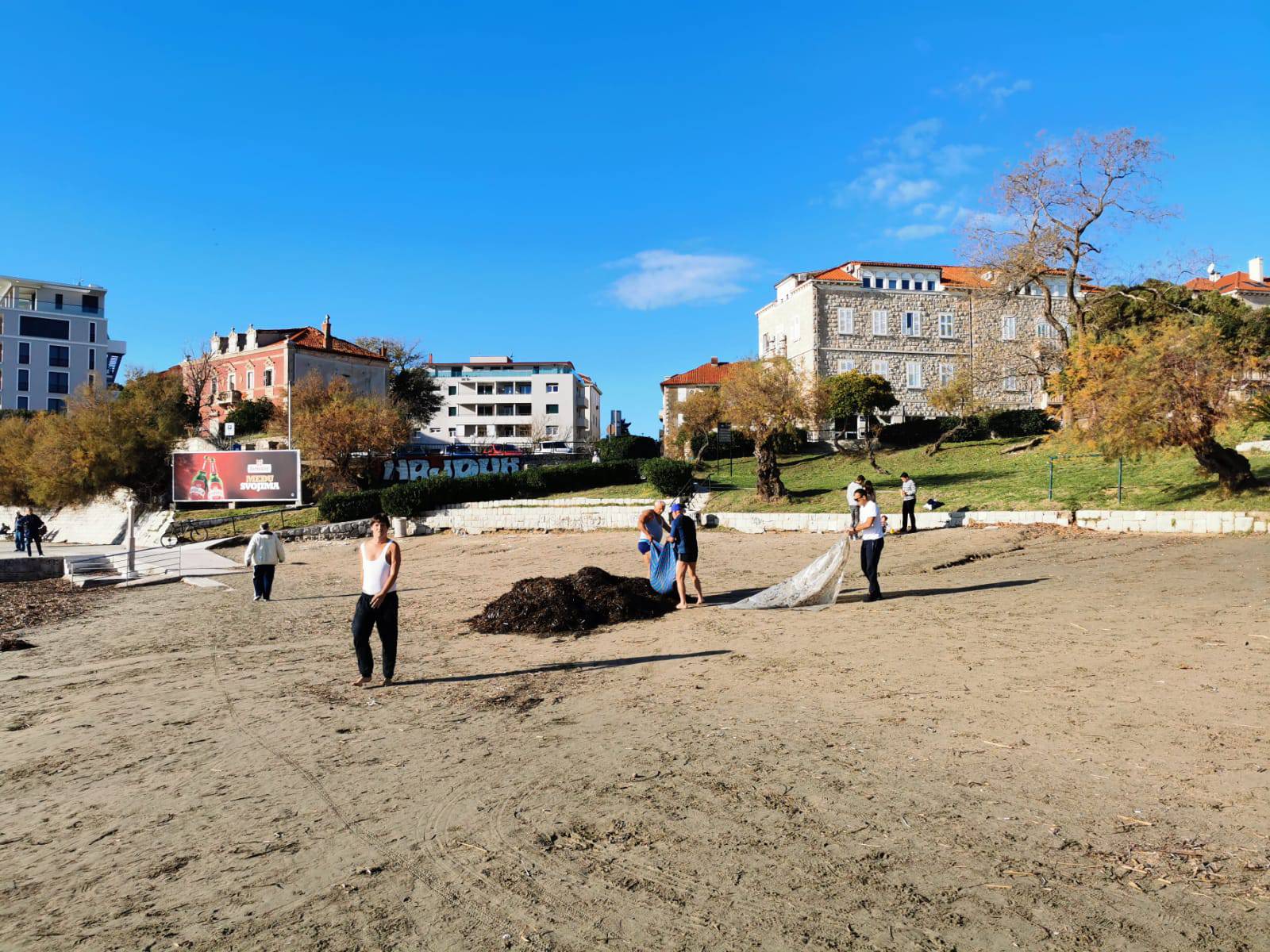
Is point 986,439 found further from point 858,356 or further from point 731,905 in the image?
point 731,905

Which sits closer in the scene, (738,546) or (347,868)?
(347,868)

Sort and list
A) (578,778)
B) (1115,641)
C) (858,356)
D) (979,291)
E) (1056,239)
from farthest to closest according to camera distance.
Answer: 1. (858,356)
2. (979,291)
3. (1056,239)
4. (1115,641)
5. (578,778)

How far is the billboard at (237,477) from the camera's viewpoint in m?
34.3

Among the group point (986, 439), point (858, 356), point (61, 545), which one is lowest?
point (61, 545)

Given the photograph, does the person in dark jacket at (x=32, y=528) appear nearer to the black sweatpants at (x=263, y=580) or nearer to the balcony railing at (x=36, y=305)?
the black sweatpants at (x=263, y=580)

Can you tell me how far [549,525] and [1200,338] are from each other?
19.9 m

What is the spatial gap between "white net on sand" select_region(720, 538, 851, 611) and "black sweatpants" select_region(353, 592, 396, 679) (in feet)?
17.4

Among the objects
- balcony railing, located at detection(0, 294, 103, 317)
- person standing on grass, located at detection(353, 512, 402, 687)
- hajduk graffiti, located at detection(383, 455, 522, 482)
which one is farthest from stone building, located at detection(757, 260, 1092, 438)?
balcony railing, located at detection(0, 294, 103, 317)

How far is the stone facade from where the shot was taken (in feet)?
155

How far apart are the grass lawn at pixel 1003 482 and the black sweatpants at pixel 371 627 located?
55.9 feet

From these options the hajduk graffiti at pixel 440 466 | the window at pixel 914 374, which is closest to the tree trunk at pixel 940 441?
the window at pixel 914 374

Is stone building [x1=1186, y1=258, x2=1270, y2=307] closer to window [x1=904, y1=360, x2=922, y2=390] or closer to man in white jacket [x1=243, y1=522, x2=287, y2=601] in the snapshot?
window [x1=904, y1=360, x2=922, y2=390]

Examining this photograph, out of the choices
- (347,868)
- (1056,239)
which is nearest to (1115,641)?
(347,868)

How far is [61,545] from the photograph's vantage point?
3647 centimetres
